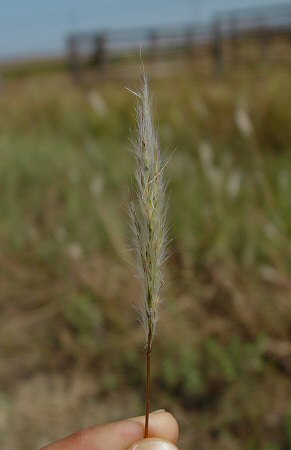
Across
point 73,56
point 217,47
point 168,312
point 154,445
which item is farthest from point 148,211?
point 73,56

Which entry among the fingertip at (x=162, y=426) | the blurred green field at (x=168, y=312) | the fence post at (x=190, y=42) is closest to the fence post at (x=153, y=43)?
the fence post at (x=190, y=42)

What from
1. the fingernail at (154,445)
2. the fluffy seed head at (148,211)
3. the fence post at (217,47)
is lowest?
the fingernail at (154,445)

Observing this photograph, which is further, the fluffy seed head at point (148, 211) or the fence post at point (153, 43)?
the fence post at point (153, 43)

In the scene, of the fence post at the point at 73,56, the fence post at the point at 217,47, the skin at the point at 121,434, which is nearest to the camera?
the skin at the point at 121,434

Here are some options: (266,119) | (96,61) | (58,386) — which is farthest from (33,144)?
(96,61)

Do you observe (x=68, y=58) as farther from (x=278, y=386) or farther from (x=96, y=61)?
(x=278, y=386)

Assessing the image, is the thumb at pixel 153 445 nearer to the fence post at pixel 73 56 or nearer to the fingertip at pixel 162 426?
the fingertip at pixel 162 426

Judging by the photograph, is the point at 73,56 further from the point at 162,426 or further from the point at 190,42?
the point at 162,426
